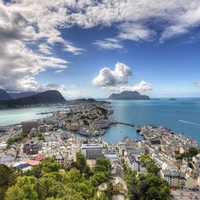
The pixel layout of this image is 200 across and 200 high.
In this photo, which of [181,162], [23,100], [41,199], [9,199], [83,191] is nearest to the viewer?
[9,199]

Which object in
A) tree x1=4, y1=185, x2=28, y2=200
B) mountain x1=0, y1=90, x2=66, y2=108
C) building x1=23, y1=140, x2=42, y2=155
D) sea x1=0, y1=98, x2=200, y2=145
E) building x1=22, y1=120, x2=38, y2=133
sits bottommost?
sea x1=0, y1=98, x2=200, y2=145

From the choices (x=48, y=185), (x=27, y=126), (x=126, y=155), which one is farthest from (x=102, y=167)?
(x=27, y=126)

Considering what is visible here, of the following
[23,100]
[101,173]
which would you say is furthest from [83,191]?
[23,100]

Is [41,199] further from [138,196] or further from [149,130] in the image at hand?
[149,130]

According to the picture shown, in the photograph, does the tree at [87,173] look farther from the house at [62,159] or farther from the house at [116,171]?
the house at [62,159]

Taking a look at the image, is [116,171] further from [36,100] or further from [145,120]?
[36,100]

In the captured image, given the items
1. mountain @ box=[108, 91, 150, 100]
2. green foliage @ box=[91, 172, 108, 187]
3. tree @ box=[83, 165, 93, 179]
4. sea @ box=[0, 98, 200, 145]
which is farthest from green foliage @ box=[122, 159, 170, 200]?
mountain @ box=[108, 91, 150, 100]

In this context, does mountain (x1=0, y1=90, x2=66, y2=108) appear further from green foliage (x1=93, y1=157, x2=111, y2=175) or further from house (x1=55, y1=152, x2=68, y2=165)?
green foliage (x1=93, y1=157, x2=111, y2=175)

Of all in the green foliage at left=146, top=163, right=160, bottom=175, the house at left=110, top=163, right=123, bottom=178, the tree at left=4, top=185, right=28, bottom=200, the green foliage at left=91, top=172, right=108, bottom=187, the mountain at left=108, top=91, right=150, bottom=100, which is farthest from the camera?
the mountain at left=108, top=91, right=150, bottom=100
